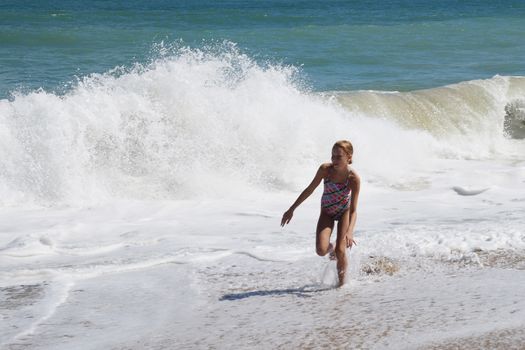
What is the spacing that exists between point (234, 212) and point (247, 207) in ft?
1.09

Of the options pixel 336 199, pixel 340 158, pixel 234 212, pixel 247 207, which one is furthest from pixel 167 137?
pixel 340 158

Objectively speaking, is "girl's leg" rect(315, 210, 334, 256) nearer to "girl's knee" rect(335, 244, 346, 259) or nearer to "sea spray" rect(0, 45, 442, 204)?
"girl's knee" rect(335, 244, 346, 259)

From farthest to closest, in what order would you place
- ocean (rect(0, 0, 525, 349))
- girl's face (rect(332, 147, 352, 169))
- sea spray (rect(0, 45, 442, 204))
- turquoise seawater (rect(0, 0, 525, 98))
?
turquoise seawater (rect(0, 0, 525, 98))
sea spray (rect(0, 45, 442, 204))
girl's face (rect(332, 147, 352, 169))
ocean (rect(0, 0, 525, 349))

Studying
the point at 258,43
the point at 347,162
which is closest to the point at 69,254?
the point at 347,162

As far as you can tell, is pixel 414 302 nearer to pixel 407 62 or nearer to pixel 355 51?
pixel 407 62

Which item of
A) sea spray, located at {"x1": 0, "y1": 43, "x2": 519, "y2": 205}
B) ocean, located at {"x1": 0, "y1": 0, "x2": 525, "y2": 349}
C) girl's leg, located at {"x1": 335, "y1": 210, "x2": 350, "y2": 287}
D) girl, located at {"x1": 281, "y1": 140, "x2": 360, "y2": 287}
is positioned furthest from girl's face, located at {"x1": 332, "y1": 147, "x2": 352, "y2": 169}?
sea spray, located at {"x1": 0, "y1": 43, "x2": 519, "y2": 205}

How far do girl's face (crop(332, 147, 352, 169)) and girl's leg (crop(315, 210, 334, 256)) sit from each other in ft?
1.30

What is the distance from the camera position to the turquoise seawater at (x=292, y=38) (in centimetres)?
2170

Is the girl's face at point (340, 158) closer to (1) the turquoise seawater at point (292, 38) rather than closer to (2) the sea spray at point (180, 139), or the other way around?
(2) the sea spray at point (180, 139)

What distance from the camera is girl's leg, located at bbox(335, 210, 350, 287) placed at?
6453 mm

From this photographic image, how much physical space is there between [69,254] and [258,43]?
75.6ft

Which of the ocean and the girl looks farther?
the girl

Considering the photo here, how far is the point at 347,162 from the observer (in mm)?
6449

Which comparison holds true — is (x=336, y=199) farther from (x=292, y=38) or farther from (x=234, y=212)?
(x=292, y=38)
